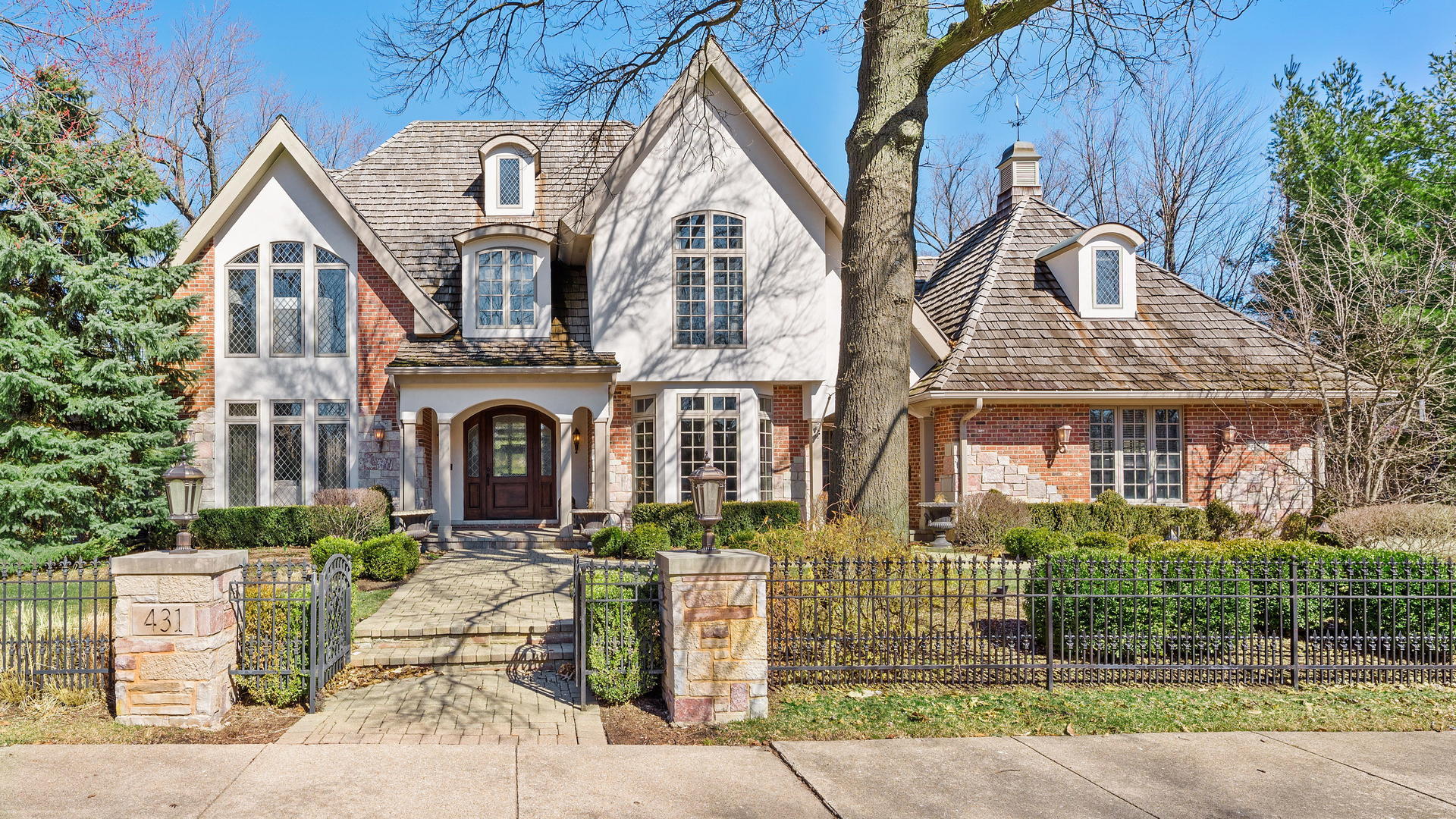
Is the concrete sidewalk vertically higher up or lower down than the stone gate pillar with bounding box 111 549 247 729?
lower down

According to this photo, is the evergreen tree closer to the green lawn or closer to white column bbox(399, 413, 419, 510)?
white column bbox(399, 413, 419, 510)

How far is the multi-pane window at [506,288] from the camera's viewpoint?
1537 cm

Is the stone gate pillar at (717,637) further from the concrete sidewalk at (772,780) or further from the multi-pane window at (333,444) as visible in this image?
the multi-pane window at (333,444)

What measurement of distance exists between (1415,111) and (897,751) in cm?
2476

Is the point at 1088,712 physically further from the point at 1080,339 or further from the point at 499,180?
the point at 499,180

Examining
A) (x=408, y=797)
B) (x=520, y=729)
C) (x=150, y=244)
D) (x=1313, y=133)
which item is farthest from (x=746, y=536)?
(x=1313, y=133)

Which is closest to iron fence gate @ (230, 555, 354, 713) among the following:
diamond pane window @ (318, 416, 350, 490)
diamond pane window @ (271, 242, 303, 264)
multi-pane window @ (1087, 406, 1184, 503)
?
diamond pane window @ (318, 416, 350, 490)

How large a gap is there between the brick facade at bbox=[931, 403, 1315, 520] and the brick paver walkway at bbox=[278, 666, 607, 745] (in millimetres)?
9827

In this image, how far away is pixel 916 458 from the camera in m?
16.9

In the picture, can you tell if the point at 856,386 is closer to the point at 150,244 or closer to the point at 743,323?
the point at 743,323

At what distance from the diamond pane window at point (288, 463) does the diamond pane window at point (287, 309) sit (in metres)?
1.40

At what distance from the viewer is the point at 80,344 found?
12984mm

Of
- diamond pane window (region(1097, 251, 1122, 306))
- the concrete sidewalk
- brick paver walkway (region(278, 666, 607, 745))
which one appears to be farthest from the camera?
diamond pane window (region(1097, 251, 1122, 306))

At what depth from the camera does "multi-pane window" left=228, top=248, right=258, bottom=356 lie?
50.2 ft
